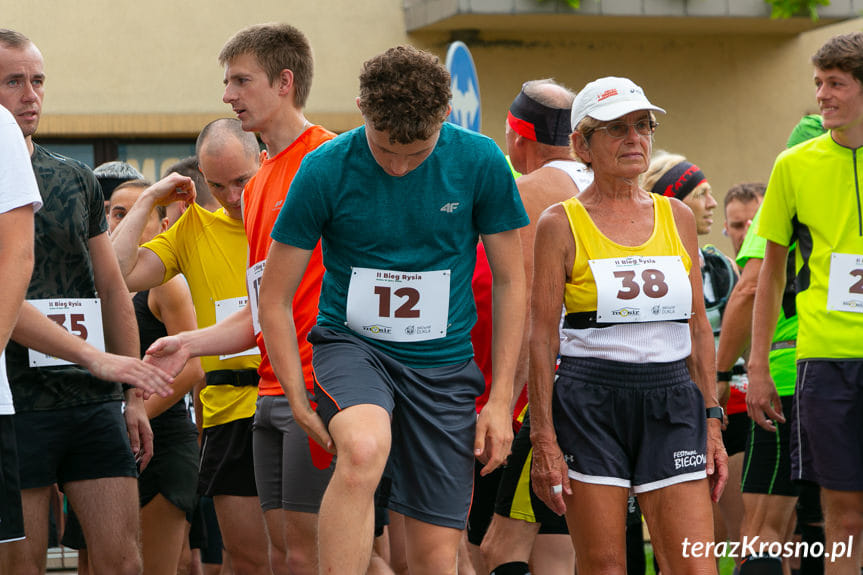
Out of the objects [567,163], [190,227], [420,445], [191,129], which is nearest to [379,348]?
[420,445]

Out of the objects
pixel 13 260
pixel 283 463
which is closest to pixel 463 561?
pixel 283 463

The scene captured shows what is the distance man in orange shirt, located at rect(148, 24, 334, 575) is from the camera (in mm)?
4750

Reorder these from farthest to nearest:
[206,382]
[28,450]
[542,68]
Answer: [542,68] → [206,382] → [28,450]

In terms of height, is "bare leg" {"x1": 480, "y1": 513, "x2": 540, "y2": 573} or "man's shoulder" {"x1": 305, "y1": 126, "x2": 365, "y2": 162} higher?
"man's shoulder" {"x1": 305, "y1": 126, "x2": 365, "y2": 162}

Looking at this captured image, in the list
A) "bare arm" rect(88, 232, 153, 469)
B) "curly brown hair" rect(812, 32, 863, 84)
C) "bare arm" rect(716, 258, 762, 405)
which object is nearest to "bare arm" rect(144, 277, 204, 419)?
"bare arm" rect(88, 232, 153, 469)

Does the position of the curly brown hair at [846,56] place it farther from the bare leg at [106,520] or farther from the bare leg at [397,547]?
the bare leg at [106,520]

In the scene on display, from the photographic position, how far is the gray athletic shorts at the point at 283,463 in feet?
15.4

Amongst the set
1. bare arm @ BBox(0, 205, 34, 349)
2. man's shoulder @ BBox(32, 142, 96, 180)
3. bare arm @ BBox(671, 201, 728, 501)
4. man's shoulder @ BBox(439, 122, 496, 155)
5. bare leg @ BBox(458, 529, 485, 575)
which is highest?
man's shoulder @ BBox(32, 142, 96, 180)

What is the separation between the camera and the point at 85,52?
10711mm

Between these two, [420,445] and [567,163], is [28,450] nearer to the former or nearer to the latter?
[420,445]

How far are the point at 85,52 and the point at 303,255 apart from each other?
A: 7325 millimetres

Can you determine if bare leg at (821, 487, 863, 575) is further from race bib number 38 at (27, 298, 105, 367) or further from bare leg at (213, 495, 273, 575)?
race bib number 38 at (27, 298, 105, 367)

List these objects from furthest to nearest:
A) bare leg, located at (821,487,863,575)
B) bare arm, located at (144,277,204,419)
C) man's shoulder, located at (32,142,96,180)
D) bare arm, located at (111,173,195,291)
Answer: bare arm, located at (144,277,204,419) → bare arm, located at (111,173,195,291) → bare leg, located at (821,487,863,575) → man's shoulder, located at (32,142,96,180)

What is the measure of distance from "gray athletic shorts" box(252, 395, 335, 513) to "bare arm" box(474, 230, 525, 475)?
58 centimetres
